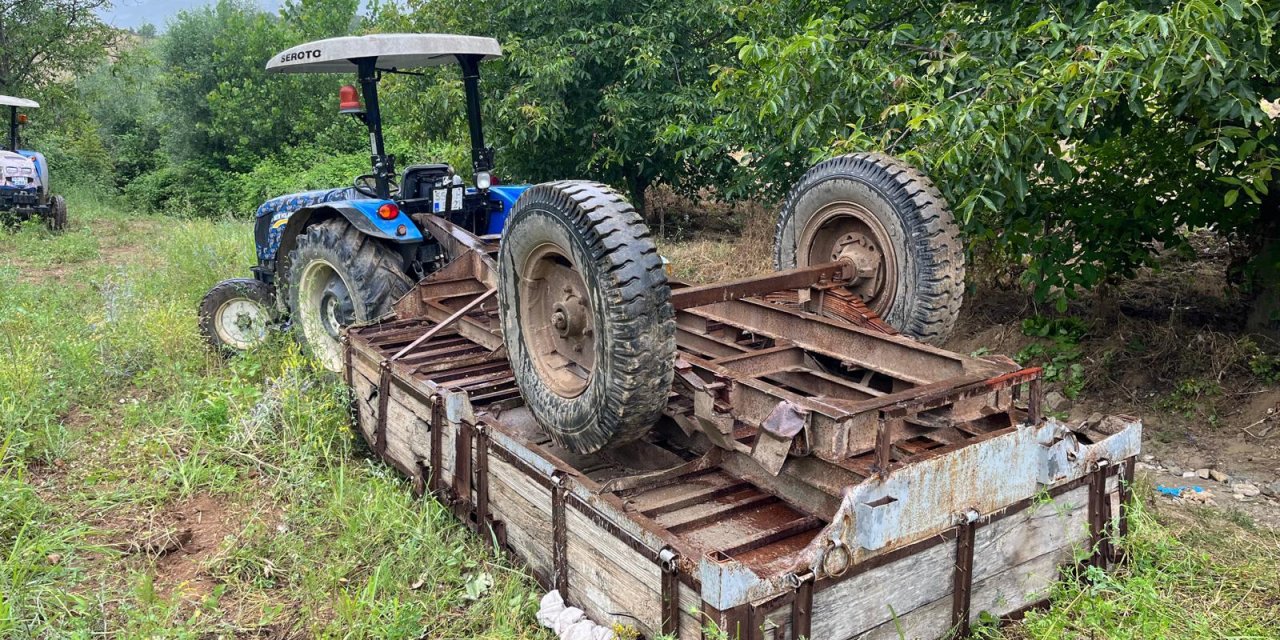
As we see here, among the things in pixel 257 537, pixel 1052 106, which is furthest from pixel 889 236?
pixel 257 537

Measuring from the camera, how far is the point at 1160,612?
10.1ft

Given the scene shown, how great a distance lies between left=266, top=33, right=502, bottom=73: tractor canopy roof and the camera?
560cm

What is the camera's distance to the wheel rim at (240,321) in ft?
22.6

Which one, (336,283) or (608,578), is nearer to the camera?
(608,578)

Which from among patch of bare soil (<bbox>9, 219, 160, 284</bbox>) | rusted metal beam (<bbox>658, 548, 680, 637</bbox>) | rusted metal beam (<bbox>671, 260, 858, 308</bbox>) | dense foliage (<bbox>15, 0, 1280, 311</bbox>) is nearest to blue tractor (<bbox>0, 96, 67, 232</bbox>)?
patch of bare soil (<bbox>9, 219, 160, 284</bbox>)

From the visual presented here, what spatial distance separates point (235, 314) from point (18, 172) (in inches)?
390

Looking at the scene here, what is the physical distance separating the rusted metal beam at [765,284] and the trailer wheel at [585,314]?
0.39m

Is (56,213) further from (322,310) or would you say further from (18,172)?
(322,310)

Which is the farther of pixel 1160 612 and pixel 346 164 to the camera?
pixel 346 164

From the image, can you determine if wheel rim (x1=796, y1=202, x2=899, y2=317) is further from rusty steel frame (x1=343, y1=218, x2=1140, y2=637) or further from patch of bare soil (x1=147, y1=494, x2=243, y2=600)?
patch of bare soil (x1=147, y1=494, x2=243, y2=600)

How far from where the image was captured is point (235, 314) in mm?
7039

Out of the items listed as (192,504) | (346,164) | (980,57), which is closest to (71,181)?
(346,164)

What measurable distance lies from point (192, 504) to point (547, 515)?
1962 millimetres

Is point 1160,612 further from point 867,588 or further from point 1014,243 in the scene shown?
point 1014,243
